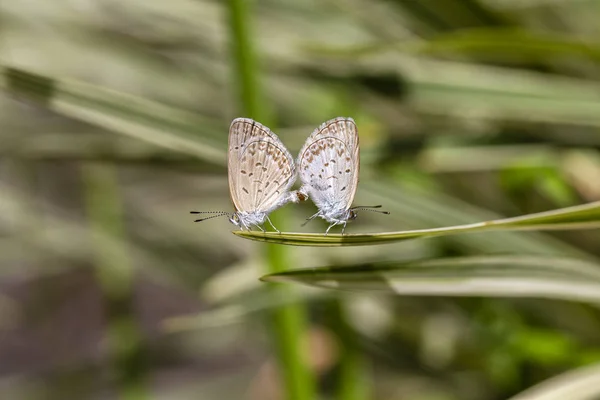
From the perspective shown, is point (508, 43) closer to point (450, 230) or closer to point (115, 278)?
point (450, 230)

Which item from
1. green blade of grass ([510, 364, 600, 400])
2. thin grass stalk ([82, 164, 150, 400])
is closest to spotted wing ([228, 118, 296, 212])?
green blade of grass ([510, 364, 600, 400])

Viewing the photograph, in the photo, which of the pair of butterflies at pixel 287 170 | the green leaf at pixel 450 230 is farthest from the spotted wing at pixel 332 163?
the green leaf at pixel 450 230

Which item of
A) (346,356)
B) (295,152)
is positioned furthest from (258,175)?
(346,356)

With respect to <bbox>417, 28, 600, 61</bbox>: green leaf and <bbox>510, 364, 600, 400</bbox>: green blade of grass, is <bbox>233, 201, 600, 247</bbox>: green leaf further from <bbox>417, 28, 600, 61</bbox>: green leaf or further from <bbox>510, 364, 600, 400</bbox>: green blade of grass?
<bbox>417, 28, 600, 61</bbox>: green leaf

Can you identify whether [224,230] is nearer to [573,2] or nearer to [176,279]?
[176,279]

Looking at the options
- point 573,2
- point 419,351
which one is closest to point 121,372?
point 419,351
